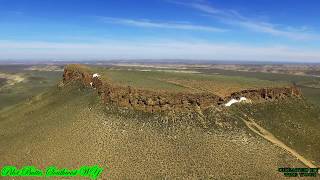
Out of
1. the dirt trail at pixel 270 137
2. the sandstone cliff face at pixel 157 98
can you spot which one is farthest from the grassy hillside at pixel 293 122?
the sandstone cliff face at pixel 157 98

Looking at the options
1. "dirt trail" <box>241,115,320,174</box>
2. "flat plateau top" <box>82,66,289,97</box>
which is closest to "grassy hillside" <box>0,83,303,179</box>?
"dirt trail" <box>241,115,320,174</box>

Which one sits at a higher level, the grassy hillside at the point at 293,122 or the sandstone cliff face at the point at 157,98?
the sandstone cliff face at the point at 157,98

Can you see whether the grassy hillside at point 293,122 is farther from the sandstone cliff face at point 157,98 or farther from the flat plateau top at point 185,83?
the flat plateau top at point 185,83

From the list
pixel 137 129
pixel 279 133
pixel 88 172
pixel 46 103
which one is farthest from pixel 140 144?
pixel 46 103

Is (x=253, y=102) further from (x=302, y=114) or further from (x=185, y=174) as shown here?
(x=185, y=174)

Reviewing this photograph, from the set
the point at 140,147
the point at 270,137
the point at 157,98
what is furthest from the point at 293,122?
the point at 140,147

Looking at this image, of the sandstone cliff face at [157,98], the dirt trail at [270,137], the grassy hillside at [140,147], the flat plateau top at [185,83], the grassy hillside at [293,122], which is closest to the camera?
the grassy hillside at [140,147]
